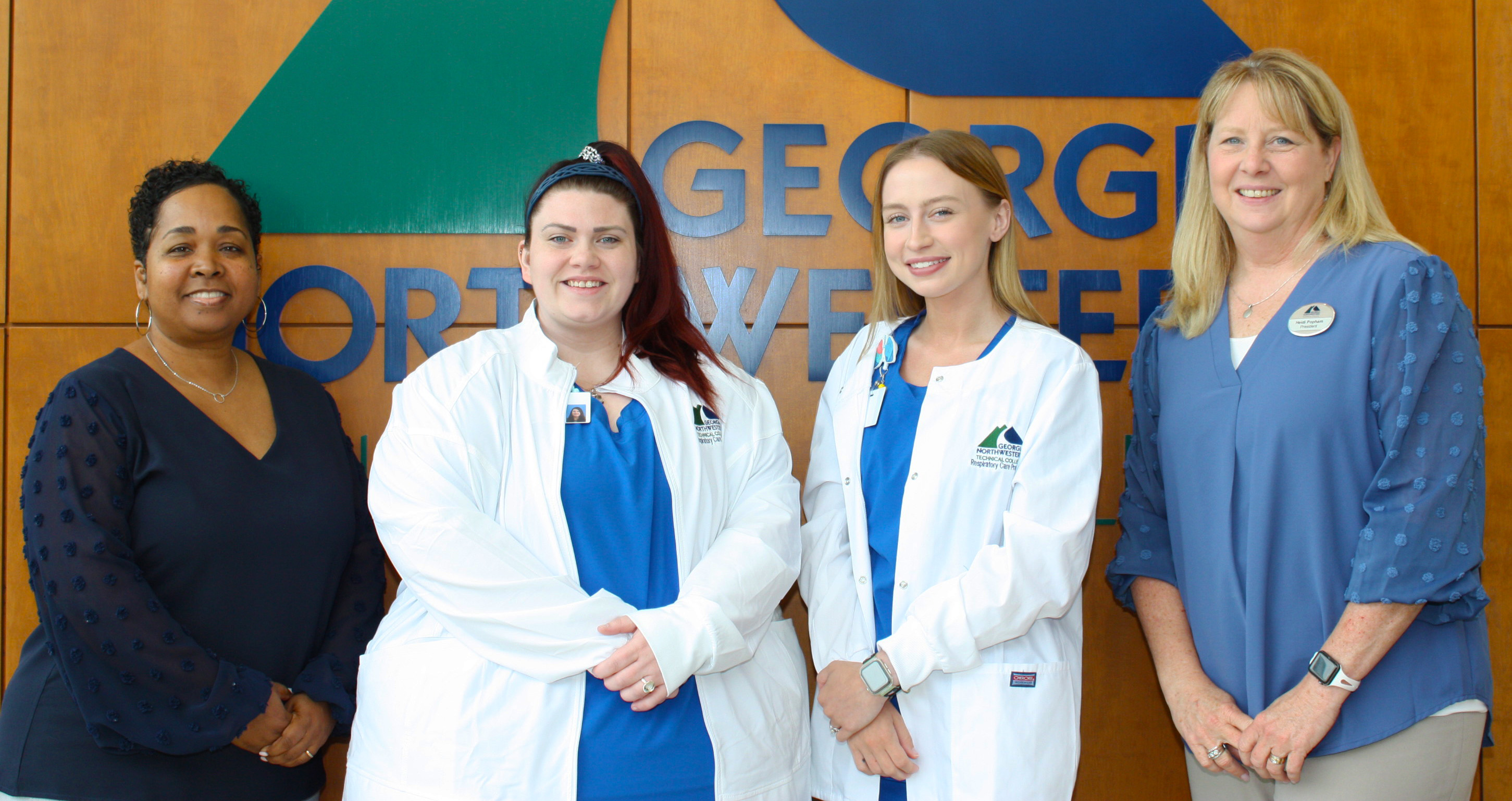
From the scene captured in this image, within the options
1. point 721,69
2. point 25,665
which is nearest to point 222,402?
point 25,665

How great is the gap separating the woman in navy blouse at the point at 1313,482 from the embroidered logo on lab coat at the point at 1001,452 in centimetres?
42

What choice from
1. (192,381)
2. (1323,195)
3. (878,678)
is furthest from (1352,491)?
(192,381)

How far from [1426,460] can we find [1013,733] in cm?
103

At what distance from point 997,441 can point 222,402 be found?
2.09 m

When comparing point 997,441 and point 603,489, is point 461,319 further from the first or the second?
point 997,441

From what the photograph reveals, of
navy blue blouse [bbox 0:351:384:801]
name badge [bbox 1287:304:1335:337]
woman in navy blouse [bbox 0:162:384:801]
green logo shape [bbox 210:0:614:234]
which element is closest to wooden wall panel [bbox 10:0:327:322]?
green logo shape [bbox 210:0:614:234]

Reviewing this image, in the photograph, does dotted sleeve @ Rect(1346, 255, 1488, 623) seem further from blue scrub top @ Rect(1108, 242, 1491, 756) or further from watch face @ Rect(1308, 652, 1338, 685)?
watch face @ Rect(1308, 652, 1338, 685)

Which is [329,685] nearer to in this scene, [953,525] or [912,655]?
[912,655]

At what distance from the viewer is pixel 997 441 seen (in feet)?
7.32

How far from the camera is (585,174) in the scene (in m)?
2.33

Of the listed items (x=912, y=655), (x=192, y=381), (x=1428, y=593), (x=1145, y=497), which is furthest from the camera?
(x=192, y=381)

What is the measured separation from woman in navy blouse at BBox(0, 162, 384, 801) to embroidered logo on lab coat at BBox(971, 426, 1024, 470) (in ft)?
5.70

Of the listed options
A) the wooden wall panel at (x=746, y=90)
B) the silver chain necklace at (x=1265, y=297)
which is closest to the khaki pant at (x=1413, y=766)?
the silver chain necklace at (x=1265, y=297)

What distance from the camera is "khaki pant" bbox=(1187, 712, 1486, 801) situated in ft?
6.42
